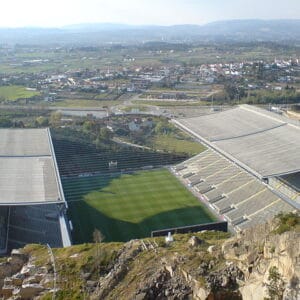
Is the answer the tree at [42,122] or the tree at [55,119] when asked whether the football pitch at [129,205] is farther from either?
the tree at [42,122]

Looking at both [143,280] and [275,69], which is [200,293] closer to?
[143,280]

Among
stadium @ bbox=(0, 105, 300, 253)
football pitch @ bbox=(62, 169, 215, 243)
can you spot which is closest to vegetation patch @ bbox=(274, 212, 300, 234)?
stadium @ bbox=(0, 105, 300, 253)

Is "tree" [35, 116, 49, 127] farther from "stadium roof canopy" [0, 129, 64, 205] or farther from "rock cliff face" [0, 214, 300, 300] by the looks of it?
"rock cliff face" [0, 214, 300, 300]

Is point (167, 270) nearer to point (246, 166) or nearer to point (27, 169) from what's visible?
point (246, 166)

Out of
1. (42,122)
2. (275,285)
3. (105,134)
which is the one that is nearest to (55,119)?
(42,122)

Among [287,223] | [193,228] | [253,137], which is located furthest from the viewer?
[253,137]

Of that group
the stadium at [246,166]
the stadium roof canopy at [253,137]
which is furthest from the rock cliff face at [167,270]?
the stadium roof canopy at [253,137]

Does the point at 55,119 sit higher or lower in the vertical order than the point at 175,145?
higher
